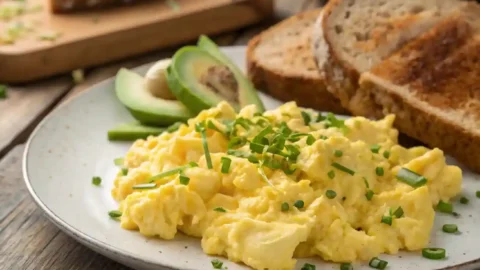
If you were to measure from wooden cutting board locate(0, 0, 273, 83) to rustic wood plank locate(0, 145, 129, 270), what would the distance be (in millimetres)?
1230

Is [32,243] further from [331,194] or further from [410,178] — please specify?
[410,178]

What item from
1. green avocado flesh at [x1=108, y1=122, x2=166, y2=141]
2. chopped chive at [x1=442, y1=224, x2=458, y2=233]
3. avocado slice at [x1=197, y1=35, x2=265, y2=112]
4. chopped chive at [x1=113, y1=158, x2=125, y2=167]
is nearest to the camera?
chopped chive at [x1=442, y1=224, x2=458, y2=233]

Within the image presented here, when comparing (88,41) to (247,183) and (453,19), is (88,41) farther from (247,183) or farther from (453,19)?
(247,183)

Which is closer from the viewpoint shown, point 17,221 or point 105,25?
point 17,221

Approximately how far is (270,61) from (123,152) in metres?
1.01

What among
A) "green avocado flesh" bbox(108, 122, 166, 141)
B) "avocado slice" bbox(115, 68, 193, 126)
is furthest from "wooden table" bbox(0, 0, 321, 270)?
"avocado slice" bbox(115, 68, 193, 126)

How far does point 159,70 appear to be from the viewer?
3.31 m

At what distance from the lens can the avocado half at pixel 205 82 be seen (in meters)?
3.07

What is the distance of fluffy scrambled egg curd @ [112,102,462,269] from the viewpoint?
1990mm

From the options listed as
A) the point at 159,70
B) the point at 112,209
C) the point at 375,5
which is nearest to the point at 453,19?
the point at 375,5

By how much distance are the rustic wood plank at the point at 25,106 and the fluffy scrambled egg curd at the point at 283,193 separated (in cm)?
119

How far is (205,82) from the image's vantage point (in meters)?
3.19

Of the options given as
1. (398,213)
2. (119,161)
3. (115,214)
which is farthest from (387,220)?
(119,161)

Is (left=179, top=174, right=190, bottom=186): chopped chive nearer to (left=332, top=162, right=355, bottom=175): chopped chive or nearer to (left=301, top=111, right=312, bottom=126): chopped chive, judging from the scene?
(left=332, top=162, right=355, bottom=175): chopped chive
